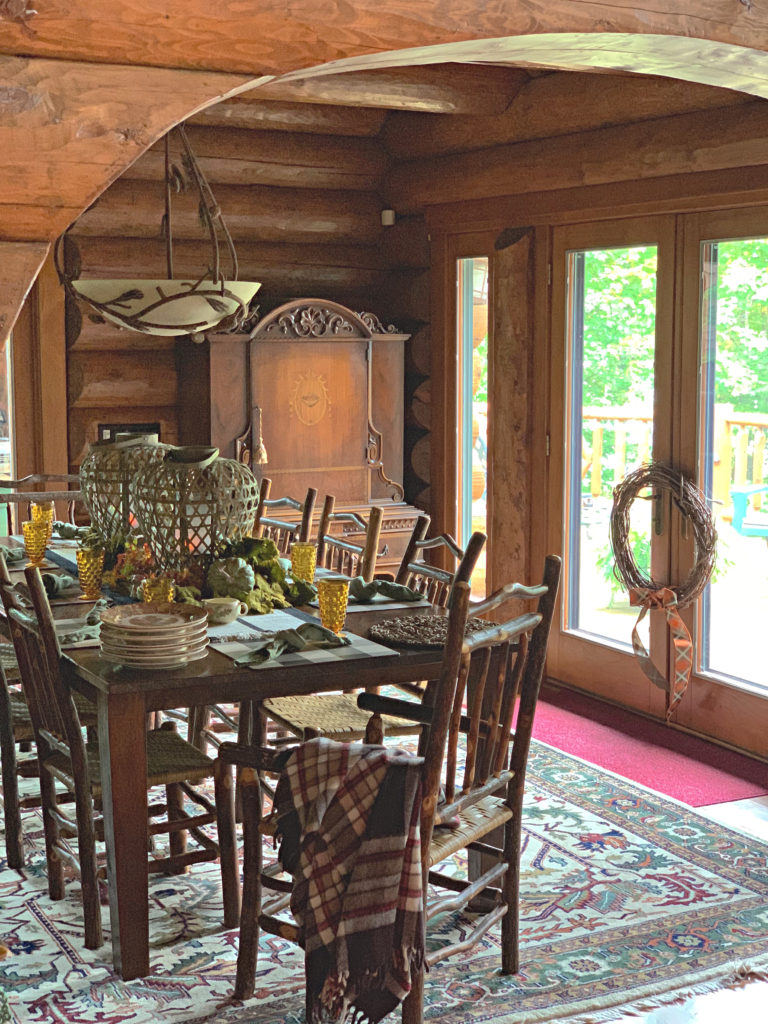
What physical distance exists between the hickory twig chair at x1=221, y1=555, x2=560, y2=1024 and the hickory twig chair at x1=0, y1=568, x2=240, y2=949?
356 millimetres

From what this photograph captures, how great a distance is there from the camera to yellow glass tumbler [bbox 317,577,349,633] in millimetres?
3555

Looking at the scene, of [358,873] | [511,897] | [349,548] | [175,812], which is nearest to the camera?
[358,873]

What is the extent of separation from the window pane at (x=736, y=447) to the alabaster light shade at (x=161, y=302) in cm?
230

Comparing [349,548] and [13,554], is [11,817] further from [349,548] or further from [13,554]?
[349,548]

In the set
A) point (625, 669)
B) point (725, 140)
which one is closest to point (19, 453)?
point (625, 669)

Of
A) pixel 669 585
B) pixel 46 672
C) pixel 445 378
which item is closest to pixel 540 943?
pixel 46 672

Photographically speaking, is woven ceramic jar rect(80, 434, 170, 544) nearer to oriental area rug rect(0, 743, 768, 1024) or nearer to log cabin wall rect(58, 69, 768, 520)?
oriental area rug rect(0, 743, 768, 1024)

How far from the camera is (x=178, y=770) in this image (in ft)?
11.2

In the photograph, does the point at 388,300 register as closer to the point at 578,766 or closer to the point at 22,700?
the point at 578,766

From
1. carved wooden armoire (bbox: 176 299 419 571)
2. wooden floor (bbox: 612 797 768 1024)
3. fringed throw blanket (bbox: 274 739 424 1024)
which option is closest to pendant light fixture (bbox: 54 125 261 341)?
fringed throw blanket (bbox: 274 739 424 1024)

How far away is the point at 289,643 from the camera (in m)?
3.35

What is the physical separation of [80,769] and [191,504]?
0.94 metres

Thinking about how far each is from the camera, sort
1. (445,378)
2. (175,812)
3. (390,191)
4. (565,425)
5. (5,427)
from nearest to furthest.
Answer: (175,812), (565,425), (5,427), (445,378), (390,191)

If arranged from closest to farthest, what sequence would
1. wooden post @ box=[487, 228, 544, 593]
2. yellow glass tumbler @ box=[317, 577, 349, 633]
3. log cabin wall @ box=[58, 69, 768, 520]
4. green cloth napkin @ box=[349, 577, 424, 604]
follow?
yellow glass tumbler @ box=[317, 577, 349, 633] → green cloth napkin @ box=[349, 577, 424, 604] → log cabin wall @ box=[58, 69, 768, 520] → wooden post @ box=[487, 228, 544, 593]
